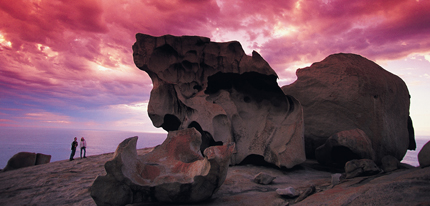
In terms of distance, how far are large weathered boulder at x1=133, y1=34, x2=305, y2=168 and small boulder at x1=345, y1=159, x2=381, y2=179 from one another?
1782 mm

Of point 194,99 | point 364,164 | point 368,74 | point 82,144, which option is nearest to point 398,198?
point 364,164

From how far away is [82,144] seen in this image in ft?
29.3

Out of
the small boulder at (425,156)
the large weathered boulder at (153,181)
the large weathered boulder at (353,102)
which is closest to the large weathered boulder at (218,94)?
the large weathered boulder at (353,102)

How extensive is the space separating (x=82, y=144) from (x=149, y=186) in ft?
25.9

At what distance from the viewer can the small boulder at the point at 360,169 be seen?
12.0 ft

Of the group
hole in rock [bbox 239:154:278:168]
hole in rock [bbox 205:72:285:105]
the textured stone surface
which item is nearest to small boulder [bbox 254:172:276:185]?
hole in rock [bbox 239:154:278:168]

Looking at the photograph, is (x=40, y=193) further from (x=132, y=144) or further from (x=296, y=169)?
(x=296, y=169)

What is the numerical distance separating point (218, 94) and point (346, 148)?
3535 mm

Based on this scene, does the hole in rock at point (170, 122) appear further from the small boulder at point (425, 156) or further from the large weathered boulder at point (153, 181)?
the small boulder at point (425, 156)

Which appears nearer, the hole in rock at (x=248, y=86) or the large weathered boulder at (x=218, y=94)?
the large weathered boulder at (x=218, y=94)

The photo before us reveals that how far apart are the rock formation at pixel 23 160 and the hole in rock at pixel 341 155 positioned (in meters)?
9.89

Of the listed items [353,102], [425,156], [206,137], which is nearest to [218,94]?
[206,137]

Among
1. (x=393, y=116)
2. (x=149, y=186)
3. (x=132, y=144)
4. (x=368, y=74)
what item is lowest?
(x=149, y=186)

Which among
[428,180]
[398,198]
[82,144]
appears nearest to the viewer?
[398,198]
